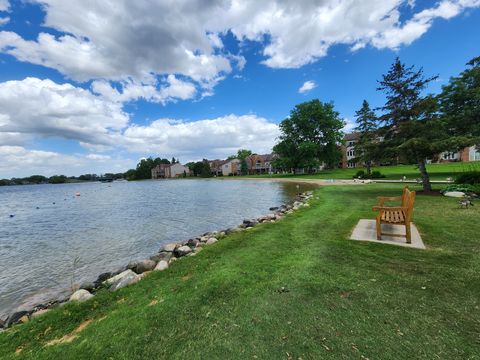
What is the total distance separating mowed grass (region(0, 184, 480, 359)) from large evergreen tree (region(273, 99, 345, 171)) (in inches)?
2018

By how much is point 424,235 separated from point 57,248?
13.5 metres

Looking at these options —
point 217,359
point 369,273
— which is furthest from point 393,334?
point 217,359

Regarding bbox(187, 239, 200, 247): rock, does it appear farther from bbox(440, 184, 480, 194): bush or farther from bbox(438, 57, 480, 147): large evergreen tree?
bbox(438, 57, 480, 147): large evergreen tree

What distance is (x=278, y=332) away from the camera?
302 cm

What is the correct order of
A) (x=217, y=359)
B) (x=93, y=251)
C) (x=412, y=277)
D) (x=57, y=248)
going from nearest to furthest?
(x=217, y=359)
(x=412, y=277)
(x=93, y=251)
(x=57, y=248)

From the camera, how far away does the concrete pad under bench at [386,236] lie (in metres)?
5.82

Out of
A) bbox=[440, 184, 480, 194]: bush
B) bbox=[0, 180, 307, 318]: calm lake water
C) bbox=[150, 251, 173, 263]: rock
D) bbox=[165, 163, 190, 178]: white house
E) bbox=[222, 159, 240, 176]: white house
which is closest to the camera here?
bbox=[0, 180, 307, 318]: calm lake water

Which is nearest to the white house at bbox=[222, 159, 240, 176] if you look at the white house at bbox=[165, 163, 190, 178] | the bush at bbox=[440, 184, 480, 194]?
the white house at bbox=[165, 163, 190, 178]

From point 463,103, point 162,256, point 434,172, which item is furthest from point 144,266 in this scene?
point 434,172

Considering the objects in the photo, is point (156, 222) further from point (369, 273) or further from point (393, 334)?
point (393, 334)

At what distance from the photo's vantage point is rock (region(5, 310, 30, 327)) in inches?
186

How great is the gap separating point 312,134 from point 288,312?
58.3 meters

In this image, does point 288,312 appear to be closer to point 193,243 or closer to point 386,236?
point 386,236

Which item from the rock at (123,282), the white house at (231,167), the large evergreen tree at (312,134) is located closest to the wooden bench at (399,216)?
the rock at (123,282)
